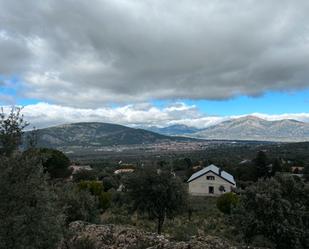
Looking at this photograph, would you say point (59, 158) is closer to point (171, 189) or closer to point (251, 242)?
point (171, 189)

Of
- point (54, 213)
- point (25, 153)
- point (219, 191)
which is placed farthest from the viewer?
point (219, 191)

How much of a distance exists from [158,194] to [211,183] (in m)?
45.8

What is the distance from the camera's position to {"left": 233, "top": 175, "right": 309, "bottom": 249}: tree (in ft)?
64.6

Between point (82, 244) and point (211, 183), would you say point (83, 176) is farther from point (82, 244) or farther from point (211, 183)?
point (82, 244)

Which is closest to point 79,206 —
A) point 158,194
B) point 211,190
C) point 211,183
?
point 158,194

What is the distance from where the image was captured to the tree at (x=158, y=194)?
3112 centimetres

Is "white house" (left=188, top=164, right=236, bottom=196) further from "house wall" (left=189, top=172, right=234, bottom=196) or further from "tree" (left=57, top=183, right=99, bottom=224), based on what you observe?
"tree" (left=57, top=183, right=99, bottom=224)

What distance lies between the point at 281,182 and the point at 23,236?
16.2 meters

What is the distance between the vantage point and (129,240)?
61.2 feet

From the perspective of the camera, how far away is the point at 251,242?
65.3 ft

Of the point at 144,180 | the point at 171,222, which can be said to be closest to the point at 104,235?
the point at 144,180

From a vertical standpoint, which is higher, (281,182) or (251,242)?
(281,182)

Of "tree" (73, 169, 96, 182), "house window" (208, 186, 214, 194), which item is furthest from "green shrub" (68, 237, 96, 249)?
"house window" (208, 186, 214, 194)

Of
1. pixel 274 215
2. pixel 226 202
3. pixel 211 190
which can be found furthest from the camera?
pixel 211 190
